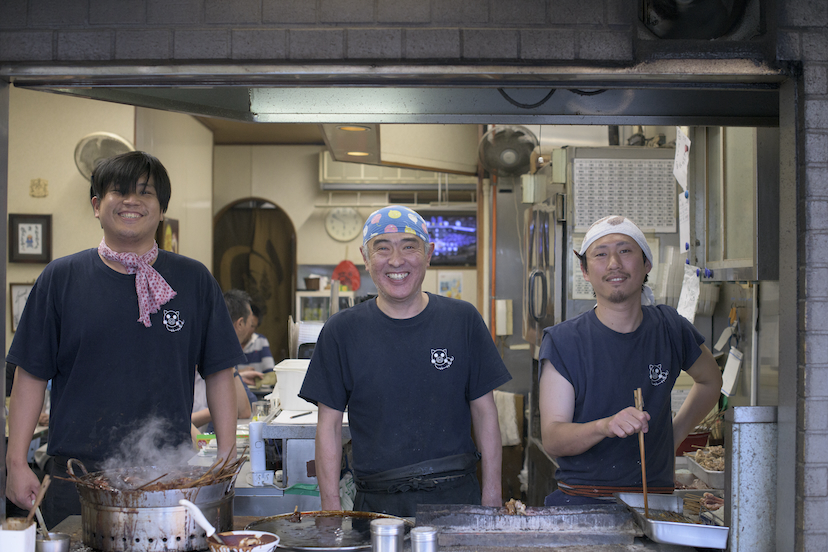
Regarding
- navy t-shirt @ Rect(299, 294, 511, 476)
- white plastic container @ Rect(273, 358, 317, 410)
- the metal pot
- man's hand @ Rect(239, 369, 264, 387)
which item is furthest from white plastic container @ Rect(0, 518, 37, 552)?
man's hand @ Rect(239, 369, 264, 387)

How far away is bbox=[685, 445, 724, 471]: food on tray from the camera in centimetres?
289

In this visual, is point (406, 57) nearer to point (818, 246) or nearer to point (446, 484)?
point (818, 246)

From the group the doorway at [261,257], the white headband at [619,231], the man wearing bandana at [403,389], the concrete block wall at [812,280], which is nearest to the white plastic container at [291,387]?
the man wearing bandana at [403,389]

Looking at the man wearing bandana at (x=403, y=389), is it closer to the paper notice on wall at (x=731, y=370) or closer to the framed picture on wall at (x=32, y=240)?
the paper notice on wall at (x=731, y=370)

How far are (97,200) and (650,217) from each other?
326 centimetres

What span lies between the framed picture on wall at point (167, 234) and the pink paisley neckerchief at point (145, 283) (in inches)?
179

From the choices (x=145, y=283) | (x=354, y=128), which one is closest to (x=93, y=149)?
(x=354, y=128)

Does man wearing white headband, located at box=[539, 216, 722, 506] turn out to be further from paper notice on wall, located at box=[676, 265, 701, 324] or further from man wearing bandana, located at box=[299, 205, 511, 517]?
paper notice on wall, located at box=[676, 265, 701, 324]

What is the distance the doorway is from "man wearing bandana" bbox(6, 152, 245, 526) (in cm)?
793

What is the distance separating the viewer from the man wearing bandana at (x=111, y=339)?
87.7 inches

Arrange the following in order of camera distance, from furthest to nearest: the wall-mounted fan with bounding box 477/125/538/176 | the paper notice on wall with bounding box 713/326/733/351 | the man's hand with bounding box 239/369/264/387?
the wall-mounted fan with bounding box 477/125/538/176 < the man's hand with bounding box 239/369/264/387 < the paper notice on wall with bounding box 713/326/733/351

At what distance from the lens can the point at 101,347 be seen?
7.33 ft

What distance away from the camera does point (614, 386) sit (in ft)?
7.40

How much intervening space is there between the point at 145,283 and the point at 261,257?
809 centimetres
